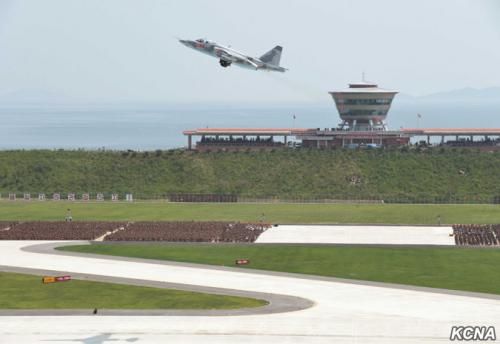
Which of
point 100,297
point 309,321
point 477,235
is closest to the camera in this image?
point 309,321

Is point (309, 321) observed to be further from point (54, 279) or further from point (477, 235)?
point (477, 235)

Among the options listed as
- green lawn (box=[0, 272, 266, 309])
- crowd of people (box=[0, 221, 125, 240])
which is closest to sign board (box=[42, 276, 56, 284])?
green lawn (box=[0, 272, 266, 309])

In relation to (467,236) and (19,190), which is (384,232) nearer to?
(467,236)

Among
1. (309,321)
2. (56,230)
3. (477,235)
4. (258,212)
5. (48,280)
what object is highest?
(258,212)

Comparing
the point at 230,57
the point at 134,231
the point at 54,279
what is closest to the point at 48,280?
the point at 54,279

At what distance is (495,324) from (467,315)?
2.94 metres

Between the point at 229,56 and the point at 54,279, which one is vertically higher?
the point at 229,56

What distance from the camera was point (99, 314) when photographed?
238 feet

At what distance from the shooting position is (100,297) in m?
79.2

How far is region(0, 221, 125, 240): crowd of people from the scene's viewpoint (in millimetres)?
113250

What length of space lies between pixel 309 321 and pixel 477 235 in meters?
47.5

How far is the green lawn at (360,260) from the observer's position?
87375 mm

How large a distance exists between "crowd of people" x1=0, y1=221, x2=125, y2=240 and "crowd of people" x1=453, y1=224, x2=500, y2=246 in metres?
39.4

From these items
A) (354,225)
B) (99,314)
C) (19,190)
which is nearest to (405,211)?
(354,225)
